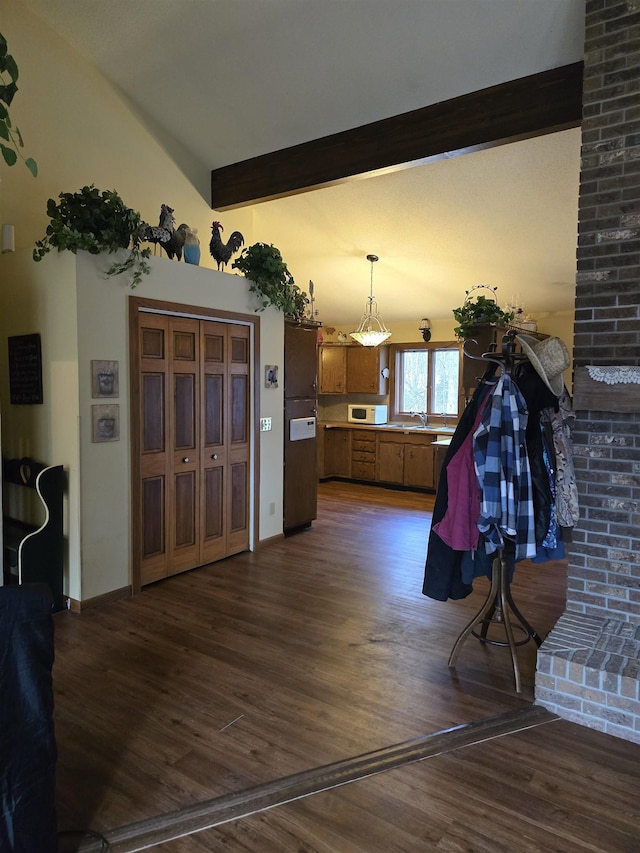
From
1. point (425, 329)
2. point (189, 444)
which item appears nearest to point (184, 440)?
point (189, 444)

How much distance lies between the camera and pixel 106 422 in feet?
11.8

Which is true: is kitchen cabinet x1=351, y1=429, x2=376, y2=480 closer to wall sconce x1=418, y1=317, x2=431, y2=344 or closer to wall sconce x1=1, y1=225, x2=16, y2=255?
wall sconce x1=418, y1=317, x2=431, y2=344

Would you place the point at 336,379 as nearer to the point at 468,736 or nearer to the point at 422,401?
the point at 422,401

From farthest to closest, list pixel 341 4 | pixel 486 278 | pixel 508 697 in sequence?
pixel 486 278, pixel 341 4, pixel 508 697

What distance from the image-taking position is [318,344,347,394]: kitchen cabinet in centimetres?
849

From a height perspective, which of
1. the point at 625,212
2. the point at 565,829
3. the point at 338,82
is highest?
the point at 338,82

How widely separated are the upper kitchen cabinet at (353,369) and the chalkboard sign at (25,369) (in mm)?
5236

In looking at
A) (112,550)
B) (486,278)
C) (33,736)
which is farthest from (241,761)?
(486,278)

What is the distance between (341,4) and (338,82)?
0.56m

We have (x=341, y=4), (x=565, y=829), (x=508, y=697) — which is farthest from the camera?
(x=341, y=4)

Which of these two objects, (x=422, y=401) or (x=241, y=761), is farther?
(x=422, y=401)

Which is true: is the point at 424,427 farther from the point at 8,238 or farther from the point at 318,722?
the point at 318,722

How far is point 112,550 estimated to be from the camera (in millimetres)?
3705

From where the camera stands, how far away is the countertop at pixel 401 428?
7.47 meters
